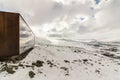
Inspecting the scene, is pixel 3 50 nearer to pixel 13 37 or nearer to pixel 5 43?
pixel 5 43

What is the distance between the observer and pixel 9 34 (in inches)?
465

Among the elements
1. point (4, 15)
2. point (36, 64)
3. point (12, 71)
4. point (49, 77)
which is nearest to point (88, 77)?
point (49, 77)

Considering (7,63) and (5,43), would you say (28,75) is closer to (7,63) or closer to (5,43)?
(7,63)

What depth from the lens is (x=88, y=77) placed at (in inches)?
491

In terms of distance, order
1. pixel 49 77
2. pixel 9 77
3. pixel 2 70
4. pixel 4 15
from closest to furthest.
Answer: pixel 9 77
pixel 2 70
pixel 49 77
pixel 4 15

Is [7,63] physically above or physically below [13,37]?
below

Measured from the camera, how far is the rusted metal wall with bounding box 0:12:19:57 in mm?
11594

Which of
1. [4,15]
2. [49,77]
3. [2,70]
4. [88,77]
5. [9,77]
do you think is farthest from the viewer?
[88,77]

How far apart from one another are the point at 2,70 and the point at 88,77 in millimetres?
7431

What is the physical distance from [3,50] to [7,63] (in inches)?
47.7

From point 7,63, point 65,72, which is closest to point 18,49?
point 7,63

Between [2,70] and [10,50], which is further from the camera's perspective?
[10,50]

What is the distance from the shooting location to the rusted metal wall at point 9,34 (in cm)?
1159

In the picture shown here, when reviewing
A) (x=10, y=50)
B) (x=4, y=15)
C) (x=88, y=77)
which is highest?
(x=4, y=15)
